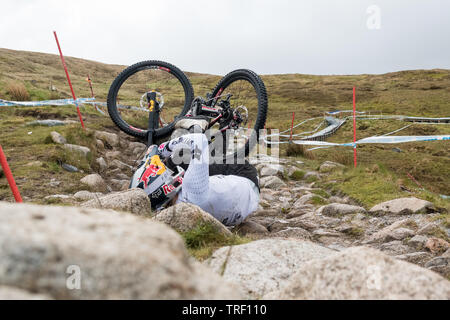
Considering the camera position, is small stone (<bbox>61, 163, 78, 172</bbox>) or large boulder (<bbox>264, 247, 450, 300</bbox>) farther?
small stone (<bbox>61, 163, 78, 172</bbox>)

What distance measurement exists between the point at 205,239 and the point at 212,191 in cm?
122

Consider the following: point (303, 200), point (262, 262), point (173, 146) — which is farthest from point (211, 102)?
point (262, 262)

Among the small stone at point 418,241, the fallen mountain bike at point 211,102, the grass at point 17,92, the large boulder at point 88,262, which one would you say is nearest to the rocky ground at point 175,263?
the large boulder at point 88,262

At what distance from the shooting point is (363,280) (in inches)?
66.1

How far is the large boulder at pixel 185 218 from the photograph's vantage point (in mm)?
3285

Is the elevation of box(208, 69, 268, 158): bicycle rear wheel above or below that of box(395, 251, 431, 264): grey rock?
above

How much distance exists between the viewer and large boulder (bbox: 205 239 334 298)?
229 cm

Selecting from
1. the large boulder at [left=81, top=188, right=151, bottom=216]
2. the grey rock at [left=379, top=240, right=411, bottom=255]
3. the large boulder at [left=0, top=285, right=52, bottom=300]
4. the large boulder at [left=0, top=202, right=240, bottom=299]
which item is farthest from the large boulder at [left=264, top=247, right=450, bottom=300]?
the grey rock at [left=379, top=240, right=411, bottom=255]

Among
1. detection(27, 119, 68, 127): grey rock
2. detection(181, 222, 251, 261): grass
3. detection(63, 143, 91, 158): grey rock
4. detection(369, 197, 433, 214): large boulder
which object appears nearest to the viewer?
detection(181, 222, 251, 261): grass

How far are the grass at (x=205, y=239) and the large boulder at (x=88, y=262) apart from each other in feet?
5.09

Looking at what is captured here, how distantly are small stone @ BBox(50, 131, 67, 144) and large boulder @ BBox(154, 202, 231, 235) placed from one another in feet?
17.6

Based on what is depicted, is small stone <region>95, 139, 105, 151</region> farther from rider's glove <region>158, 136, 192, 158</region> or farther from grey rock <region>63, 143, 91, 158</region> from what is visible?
rider's glove <region>158, 136, 192, 158</region>
